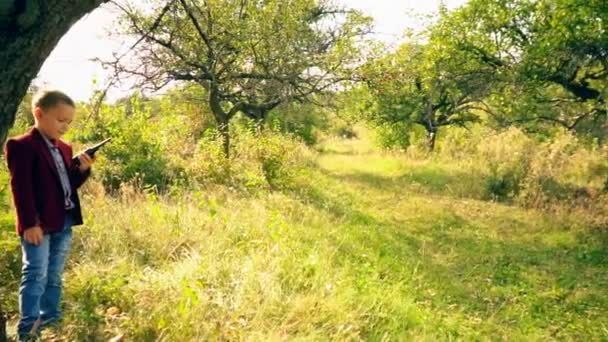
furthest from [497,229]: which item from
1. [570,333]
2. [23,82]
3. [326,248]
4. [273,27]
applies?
[23,82]

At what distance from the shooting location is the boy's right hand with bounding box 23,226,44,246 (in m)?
2.73

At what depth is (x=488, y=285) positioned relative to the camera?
5832 millimetres

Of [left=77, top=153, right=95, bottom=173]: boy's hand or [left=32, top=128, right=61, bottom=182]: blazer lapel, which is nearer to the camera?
[left=32, top=128, right=61, bottom=182]: blazer lapel

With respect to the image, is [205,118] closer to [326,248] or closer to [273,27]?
[273,27]

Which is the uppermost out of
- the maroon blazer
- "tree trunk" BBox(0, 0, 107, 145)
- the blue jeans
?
"tree trunk" BBox(0, 0, 107, 145)

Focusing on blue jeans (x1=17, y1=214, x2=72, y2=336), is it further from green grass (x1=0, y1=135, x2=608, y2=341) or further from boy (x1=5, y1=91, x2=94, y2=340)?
green grass (x1=0, y1=135, x2=608, y2=341)

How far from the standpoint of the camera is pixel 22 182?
2.77m

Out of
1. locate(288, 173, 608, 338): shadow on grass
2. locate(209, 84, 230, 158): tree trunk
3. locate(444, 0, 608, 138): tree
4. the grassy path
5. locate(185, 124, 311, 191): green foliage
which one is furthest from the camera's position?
locate(209, 84, 230, 158): tree trunk

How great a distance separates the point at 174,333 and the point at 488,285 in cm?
455

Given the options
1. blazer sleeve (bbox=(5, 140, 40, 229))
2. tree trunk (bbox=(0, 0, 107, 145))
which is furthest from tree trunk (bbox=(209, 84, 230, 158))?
tree trunk (bbox=(0, 0, 107, 145))

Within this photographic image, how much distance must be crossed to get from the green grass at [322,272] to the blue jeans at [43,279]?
16 cm

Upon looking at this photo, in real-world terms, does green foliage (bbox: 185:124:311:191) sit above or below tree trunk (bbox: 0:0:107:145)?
below

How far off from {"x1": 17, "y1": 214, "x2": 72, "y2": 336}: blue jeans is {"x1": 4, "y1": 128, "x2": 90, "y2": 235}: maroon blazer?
14 cm

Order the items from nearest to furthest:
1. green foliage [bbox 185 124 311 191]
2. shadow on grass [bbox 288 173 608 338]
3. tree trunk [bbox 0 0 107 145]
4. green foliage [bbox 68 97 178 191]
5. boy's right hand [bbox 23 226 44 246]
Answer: tree trunk [bbox 0 0 107 145], boy's right hand [bbox 23 226 44 246], shadow on grass [bbox 288 173 608 338], green foliage [bbox 68 97 178 191], green foliage [bbox 185 124 311 191]
